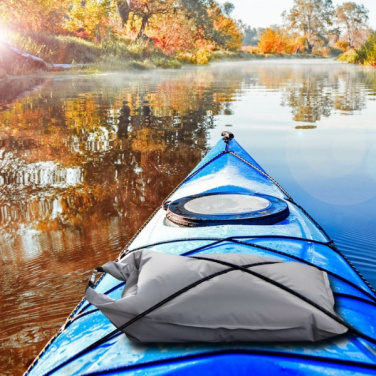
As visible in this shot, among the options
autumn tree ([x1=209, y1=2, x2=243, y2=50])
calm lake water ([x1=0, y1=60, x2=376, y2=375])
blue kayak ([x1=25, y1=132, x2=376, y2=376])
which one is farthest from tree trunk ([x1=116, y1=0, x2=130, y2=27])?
blue kayak ([x1=25, y1=132, x2=376, y2=376])

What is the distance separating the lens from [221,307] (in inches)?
53.5

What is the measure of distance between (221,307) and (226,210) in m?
1.20

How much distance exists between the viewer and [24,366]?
2016 millimetres

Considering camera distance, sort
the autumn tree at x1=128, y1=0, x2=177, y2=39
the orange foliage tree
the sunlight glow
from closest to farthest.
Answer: the sunlight glow < the autumn tree at x1=128, y1=0, x2=177, y2=39 < the orange foliage tree

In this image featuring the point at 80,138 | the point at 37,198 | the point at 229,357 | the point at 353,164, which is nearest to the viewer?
the point at 229,357

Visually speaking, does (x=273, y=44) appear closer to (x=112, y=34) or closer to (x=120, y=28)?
(x=120, y=28)

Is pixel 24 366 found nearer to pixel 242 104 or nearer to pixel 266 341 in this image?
pixel 266 341

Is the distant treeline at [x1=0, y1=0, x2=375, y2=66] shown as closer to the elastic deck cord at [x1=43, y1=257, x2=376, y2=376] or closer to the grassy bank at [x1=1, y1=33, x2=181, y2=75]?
the grassy bank at [x1=1, y1=33, x2=181, y2=75]

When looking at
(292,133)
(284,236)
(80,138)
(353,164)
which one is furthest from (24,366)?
(292,133)

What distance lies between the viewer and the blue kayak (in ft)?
4.27

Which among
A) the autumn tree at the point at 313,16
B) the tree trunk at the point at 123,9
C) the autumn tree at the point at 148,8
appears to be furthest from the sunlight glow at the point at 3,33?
the autumn tree at the point at 313,16

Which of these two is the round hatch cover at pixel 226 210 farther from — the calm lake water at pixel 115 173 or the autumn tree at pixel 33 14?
the autumn tree at pixel 33 14

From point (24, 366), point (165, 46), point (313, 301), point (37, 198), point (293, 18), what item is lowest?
point (24, 366)

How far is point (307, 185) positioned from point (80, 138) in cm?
321
